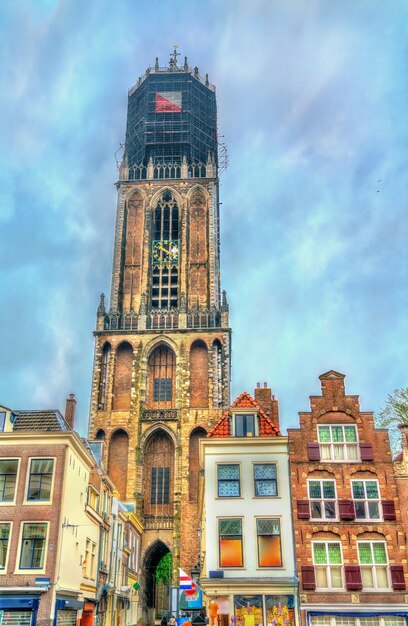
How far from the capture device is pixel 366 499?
74.8ft

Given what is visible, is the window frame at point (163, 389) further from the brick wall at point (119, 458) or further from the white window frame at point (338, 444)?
the white window frame at point (338, 444)

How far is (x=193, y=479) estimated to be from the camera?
4747cm

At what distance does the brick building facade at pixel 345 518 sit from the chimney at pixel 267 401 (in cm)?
737

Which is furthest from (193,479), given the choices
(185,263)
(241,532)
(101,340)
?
(241,532)

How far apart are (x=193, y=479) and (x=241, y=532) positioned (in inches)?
995

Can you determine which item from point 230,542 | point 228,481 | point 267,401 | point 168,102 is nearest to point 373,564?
point 230,542

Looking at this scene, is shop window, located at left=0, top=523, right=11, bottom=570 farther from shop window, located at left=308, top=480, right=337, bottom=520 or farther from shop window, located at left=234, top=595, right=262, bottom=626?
shop window, located at left=308, top=480, right=337, bottom=520

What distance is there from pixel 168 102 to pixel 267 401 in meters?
45.2

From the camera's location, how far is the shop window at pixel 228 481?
76.9ft

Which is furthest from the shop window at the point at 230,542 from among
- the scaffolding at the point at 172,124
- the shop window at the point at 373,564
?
the scaffolding at the point at 172,124

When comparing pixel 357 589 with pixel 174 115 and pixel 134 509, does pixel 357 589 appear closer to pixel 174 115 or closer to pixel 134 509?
Result: pixel 134 509

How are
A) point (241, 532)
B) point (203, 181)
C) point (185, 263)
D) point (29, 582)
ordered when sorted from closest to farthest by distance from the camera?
point (29, 582) → point (241, 532) → point (185, 263) → point (203, 181)

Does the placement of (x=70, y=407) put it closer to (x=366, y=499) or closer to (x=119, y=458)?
(x=119, y=458)

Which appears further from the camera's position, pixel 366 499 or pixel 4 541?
pixel 366 499
